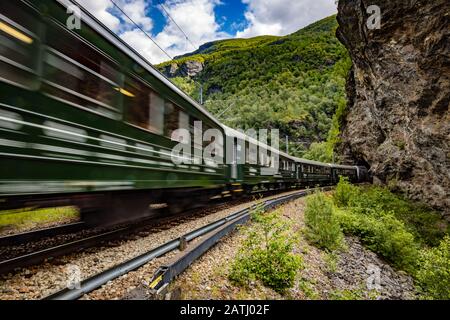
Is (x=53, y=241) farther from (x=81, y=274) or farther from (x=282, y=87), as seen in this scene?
(x=282, y=87)

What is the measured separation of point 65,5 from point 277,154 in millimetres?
13068

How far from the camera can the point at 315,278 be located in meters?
4.92

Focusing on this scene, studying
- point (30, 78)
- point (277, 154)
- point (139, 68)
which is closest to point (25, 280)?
point (30, 78)

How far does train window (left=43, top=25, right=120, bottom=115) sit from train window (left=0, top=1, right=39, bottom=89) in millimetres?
175

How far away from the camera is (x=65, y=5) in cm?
359

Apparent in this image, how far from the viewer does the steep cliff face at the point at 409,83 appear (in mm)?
11141

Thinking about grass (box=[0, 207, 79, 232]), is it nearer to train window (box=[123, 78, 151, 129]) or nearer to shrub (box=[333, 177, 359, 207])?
train window (box=[123, 78, 151, 129])

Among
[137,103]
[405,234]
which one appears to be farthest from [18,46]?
[405,234]

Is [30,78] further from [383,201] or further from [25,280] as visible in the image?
[383,201]

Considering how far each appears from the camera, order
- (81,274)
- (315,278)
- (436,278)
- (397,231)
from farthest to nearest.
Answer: (397,231) < (436,278) < (315,278) < (81,274)

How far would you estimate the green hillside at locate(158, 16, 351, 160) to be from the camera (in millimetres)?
72062

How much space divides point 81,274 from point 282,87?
88.3 metres

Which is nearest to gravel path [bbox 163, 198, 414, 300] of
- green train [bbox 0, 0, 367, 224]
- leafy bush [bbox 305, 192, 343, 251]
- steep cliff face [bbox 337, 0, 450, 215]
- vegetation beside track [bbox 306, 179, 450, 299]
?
leafy bush [bbox 305, 192, 343, 251]

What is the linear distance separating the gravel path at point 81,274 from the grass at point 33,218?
2502 mm
